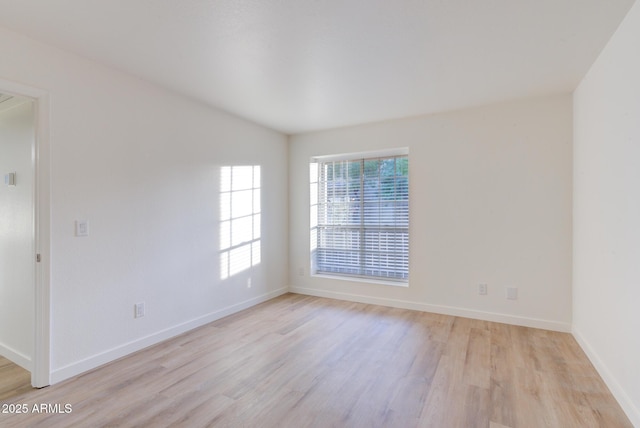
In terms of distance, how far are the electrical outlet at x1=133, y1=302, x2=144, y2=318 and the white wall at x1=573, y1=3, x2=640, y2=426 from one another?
3667 mm

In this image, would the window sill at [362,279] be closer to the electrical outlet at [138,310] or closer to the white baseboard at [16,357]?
the electrical outlet at [138,310]

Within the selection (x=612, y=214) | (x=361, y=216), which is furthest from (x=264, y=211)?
(x=612, y=214)

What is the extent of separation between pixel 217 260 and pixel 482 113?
11.7 ft

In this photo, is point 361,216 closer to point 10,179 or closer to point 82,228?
point 82,228

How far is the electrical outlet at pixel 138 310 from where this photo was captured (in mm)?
2839

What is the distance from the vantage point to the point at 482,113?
3.62 meters

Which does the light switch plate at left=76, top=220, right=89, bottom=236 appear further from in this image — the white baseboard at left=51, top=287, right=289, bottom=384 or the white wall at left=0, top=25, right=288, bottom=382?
the white baseboard at left=51, top=287, right=289, bottom=384

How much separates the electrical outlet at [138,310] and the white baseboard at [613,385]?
12.0ft

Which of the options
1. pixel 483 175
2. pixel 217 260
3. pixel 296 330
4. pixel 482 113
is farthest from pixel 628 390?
pixel 217 260

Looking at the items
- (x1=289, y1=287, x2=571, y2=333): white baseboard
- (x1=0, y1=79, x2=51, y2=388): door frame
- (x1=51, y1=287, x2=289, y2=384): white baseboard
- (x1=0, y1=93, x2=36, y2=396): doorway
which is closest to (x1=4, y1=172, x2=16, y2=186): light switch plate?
(x1=0, y1=93, x2=36, y2=396): doorway

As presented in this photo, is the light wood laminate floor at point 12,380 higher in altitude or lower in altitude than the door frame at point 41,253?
lower

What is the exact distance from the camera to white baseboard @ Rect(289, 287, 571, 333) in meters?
3.31

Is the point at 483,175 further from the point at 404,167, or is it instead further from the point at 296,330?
the point at 296,330

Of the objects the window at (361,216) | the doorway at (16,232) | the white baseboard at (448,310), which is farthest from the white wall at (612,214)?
the doorway at (16,232)
